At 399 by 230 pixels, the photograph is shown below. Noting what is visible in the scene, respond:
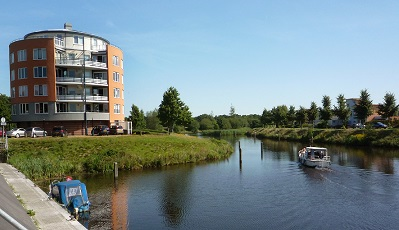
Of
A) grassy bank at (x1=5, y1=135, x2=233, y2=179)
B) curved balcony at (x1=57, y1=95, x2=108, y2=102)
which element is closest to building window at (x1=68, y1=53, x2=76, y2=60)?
curved balcony at (x1=57, y1=95, x2=108, y2=102)

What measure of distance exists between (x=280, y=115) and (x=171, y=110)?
189 feet

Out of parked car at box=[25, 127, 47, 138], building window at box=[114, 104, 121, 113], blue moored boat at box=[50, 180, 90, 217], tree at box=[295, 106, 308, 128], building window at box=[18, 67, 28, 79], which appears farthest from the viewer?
tree at box=[295, 106, 308, 128]

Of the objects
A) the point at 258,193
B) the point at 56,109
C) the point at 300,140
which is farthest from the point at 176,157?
the point at 300,140

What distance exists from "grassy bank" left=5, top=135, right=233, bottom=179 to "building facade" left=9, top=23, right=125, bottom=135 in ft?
41.7

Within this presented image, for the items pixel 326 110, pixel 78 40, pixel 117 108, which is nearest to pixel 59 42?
pixel 78 40

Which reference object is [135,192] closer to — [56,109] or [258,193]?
[258,193]

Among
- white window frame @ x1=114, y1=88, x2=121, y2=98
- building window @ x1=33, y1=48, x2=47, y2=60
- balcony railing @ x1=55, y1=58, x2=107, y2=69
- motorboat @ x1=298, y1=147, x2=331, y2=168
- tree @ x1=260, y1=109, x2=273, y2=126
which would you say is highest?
building window @ x1=33, y1=48, x2=47, y2=60

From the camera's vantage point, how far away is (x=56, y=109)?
187 feet

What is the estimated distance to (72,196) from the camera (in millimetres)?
23844

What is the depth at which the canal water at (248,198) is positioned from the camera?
22562 millimetres

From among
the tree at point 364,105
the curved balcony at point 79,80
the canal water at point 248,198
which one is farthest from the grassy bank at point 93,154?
the tree at point 364,105

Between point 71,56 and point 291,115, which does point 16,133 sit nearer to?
point 71,56

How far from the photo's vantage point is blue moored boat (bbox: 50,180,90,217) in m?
23.4

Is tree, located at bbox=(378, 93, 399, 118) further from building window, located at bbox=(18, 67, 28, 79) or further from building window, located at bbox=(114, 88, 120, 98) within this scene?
building window, located at bbox=(18, 67, 28, 79)
